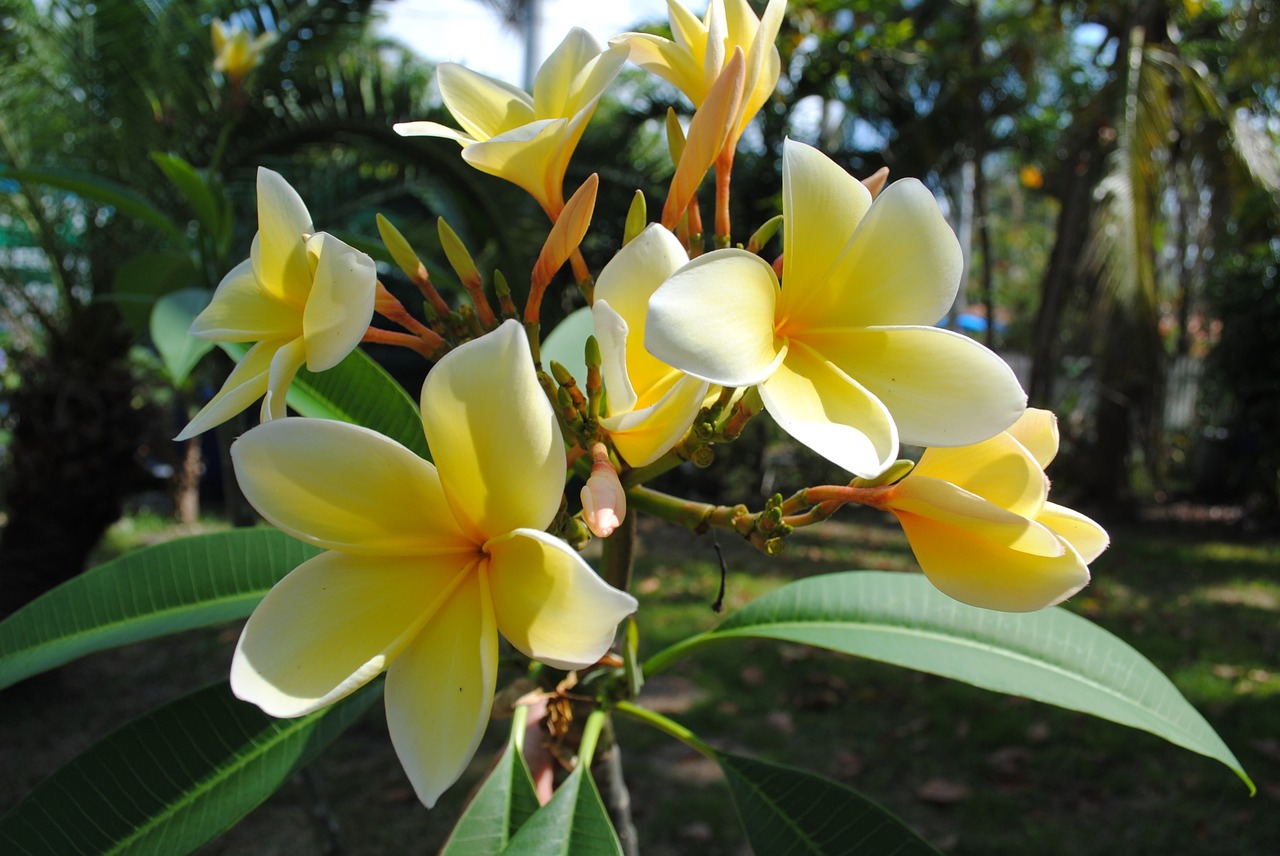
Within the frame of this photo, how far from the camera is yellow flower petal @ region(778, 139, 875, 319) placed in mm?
602

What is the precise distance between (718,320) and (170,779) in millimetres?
753

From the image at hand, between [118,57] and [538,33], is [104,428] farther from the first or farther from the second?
[538,33]

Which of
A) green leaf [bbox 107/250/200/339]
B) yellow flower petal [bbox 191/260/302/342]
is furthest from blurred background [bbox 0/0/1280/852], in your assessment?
yellow flower petal [bbox 191/260/302/342]

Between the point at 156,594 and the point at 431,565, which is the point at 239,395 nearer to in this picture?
the point at 431,565

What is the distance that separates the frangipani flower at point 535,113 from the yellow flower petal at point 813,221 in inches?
7.0

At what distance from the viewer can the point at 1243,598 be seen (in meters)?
4.56

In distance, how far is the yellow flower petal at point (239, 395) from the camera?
0.63m

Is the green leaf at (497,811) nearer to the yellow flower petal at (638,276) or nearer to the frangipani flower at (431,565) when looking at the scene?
the frangipani flower at (431,565)

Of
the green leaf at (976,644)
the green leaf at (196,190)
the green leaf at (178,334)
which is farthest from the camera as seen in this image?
the green leaf at (196,190)

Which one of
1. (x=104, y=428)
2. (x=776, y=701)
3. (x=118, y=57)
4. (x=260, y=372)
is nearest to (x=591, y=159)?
(x=118, y=57)

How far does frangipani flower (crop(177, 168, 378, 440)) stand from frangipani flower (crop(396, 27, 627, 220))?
0.12 m

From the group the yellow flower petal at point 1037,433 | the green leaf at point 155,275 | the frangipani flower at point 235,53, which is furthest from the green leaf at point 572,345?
the frangipani flower at point 235,53

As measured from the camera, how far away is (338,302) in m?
0.57

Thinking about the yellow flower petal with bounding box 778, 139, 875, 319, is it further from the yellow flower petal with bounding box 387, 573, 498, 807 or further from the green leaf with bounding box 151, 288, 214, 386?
the green leaf with bounding box 151, 288, 214, 386
